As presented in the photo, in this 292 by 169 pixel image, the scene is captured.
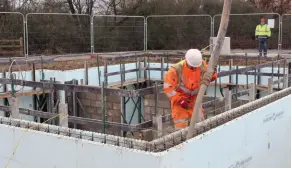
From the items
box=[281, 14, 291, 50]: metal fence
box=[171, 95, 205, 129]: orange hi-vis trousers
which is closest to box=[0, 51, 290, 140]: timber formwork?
box=[171, 95, 205, 129]: orange hi-vis trousers

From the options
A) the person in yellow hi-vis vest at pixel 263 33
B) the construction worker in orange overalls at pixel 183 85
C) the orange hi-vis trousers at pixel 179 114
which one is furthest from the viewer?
the person in yellow hi-vis vest at pixel 263 33

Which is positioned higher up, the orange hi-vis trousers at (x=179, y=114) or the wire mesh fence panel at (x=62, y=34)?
the wire mesh fence panel at (x=62, y=34)

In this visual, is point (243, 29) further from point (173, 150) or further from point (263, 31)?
point (173, 150)

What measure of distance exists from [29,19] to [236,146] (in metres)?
11.6

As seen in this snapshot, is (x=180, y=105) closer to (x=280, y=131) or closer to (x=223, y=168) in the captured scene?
(x=223, y=168)

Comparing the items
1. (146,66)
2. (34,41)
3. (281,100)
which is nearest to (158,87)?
(281,100)

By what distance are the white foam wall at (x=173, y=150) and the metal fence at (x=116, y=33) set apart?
9832 mm

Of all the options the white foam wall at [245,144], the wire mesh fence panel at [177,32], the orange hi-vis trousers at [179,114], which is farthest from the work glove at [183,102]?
the wire mesh fence panel at [177,32]

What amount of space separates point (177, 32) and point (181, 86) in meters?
12.4

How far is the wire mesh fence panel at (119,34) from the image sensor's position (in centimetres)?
1637

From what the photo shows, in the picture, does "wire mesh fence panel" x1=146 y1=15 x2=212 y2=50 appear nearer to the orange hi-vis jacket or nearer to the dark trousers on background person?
the dark trousers on background person

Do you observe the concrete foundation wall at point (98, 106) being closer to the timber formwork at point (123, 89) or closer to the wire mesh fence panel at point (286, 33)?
the timber formwork at point (123, 89)

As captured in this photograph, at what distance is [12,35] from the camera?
14.7 metres

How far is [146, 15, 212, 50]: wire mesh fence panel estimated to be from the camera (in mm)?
17234
